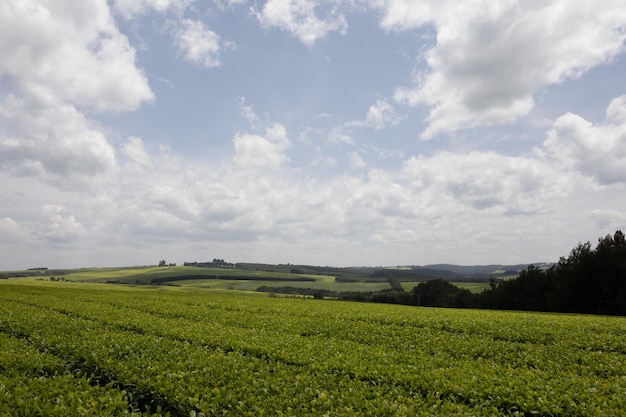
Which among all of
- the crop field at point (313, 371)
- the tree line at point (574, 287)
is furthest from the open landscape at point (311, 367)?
the tree line at point (574, 287)

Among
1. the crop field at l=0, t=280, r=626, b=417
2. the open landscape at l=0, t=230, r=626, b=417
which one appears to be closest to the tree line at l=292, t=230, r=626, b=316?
the open landscape at l=0, t=230, r=626, b=417

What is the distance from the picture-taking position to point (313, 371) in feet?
49.0

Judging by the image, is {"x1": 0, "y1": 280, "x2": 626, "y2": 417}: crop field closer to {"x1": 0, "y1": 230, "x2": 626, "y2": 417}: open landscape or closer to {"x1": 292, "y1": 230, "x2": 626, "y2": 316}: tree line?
{"x1": 0, "y1": 230, "x2": 626, "y2": 417}: open landscape

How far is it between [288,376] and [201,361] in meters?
3.71

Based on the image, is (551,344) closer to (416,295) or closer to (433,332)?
(433,332)

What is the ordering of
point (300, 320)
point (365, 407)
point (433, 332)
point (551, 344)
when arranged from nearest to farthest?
point (365, 407), point (551, 344), point (433, 332), point (300, 320)

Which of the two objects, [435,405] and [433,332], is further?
[433,332]

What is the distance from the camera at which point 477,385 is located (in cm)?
1342

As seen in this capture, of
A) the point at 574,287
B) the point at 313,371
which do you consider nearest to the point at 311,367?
the point at 313,371

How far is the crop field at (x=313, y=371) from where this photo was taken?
11.3m

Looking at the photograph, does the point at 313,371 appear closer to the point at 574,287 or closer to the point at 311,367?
the point at 311,367

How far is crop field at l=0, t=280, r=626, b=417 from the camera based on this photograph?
1129 cm

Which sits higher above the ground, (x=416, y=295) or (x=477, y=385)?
(x=477, y=385)

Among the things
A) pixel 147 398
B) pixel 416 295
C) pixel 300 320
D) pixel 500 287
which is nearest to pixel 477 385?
pixel 147 398
